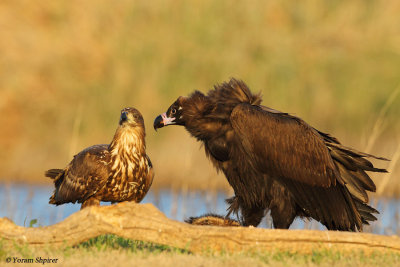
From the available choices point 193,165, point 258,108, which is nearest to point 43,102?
point 193,165

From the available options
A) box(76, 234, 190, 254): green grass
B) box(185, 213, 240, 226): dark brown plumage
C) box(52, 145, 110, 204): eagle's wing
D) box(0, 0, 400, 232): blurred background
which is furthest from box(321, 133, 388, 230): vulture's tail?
box(0, 0, 400, 232): blurred background

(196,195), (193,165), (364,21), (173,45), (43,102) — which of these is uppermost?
(364,21)

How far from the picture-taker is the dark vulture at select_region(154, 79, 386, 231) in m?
8.03

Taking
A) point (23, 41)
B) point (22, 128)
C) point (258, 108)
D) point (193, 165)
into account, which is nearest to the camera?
point (258, 108)

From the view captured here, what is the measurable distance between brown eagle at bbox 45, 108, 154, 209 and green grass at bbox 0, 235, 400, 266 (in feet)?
3.36

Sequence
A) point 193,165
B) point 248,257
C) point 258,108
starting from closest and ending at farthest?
1. point 248,257
2. point 258,108
3. point 193,165

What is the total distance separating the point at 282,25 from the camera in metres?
21.0

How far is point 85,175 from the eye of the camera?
7914 millimetres

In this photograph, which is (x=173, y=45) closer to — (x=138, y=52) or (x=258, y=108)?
(x=138, y=52)

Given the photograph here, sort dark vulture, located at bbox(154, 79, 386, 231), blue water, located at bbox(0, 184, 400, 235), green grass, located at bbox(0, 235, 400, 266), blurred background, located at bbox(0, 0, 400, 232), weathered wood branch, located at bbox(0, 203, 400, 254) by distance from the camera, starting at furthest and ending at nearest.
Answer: blurred background, located at bbox(0, 0, 400, 232) → blue water, located at bbox(0, 184, 400, 235) → dark vulture, located at bbox(154, 79, 386, 231) → weathered wood branch, located at bbox(0, 203, 400, 254) → green grass, located at bbox(0, 235, 400, 266)

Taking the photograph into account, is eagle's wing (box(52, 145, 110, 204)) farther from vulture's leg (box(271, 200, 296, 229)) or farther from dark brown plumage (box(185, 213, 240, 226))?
vulture's leg (box(271, 200, 296, 229))

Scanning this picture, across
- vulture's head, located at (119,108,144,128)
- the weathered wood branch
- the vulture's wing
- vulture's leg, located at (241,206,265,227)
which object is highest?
vulture's head, located at (119,108,144,128)

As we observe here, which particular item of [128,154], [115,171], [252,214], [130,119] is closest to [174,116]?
[130,119]

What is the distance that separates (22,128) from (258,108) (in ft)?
37.8
